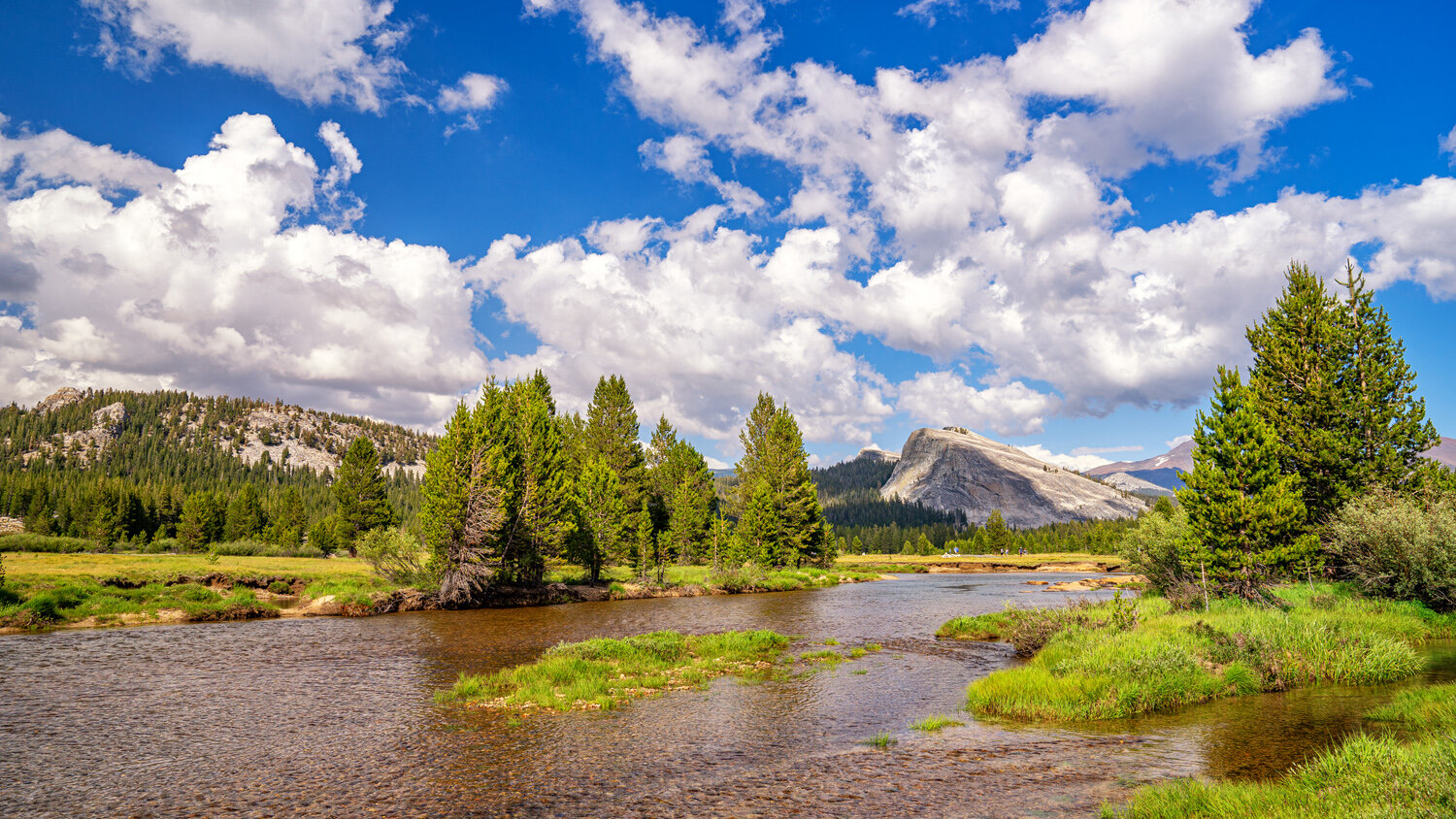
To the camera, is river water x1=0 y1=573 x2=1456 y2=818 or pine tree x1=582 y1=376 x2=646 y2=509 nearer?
river water x1=0 y1=573 x2=1456 y2=818

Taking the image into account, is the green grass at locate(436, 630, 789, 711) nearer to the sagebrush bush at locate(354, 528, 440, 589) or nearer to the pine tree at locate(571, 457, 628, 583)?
the sagebrush bush at locate(354, 528, 440, 589)

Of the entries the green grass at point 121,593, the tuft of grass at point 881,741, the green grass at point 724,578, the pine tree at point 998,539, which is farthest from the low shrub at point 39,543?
the pine tree at point 998,539

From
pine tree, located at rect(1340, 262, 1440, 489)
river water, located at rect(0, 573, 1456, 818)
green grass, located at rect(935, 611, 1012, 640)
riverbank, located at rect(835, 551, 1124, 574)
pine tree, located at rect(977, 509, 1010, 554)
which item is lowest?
riverbank, located at rect(835, 551, 1124, 574)

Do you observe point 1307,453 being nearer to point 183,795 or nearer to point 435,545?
→ point 183,795

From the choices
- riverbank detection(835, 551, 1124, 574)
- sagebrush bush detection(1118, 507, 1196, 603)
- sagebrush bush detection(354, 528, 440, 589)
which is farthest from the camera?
riverbank detection(835, 551, 1124, 574)

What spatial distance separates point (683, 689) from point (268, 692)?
13204 mm

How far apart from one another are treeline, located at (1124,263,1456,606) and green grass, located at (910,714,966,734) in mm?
21218

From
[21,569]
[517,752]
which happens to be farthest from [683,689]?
[21,569]

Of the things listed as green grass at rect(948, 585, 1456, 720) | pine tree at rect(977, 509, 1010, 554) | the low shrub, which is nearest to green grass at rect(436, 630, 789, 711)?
green grass at rect(948, 585, 1456, 720)

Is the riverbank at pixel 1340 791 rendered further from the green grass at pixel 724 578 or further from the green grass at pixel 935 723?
the green grass at pixel 724 578

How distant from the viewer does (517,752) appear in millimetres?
14836

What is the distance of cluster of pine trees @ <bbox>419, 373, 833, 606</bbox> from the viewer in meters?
47.7

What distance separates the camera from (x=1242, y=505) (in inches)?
1259

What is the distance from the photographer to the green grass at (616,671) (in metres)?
20.0
